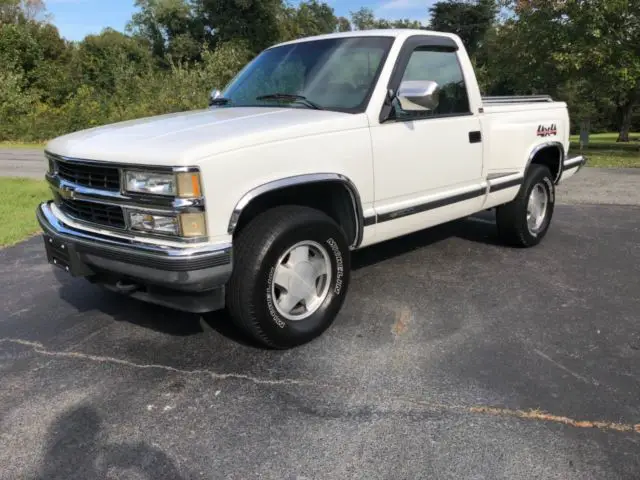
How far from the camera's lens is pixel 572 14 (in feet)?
50.8

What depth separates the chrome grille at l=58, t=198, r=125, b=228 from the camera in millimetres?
3279

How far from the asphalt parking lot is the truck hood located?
1.29 m

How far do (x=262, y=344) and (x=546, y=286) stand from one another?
2.56 m

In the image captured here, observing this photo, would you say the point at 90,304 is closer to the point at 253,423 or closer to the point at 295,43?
the point at 253,423

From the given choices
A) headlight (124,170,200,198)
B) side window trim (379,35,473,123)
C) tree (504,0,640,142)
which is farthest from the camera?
tree (504,0,640,142)

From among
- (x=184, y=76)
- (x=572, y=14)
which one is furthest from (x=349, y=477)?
(x=184, y=76)

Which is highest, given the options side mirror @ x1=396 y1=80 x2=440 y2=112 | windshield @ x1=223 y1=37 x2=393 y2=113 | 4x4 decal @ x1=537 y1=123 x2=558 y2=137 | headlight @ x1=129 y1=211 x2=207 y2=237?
windshield @ x1=223 y1=37 x2=393 y2=113

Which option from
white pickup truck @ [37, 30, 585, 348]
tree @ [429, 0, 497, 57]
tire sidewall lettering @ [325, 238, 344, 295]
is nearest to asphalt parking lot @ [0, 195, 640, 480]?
tire sidewall lettering @ [325, 238, 344, 295]

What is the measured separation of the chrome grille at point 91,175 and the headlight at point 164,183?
0.44ft

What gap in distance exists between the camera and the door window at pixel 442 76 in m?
4.35

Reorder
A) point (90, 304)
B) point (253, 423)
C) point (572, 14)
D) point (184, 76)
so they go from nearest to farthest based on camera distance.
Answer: point (253, 423) → point (90, 304) → point (572, 14) → point (184, 76)

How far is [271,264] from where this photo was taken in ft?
11.0

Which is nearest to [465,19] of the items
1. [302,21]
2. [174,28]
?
[302,21]

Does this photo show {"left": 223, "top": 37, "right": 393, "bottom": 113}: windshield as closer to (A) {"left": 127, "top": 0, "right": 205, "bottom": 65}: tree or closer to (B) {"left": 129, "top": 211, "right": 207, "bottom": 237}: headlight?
(B) {"left": 129, "top": 211, "right": 207, "bottom": 237}: headlight
